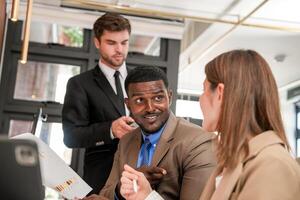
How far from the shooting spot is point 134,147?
1716mm

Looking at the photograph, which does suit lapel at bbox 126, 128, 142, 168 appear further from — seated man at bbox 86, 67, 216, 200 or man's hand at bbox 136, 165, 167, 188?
man's hand at bbox 136, 165, 167, 188

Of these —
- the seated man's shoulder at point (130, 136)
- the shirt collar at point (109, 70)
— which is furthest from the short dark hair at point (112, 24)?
the seated man's shoulder at point (130, 136)

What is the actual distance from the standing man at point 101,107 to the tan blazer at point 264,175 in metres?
0.84

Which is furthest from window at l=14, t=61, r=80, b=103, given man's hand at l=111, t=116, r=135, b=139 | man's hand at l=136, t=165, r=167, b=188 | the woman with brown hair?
the woman with brown hair

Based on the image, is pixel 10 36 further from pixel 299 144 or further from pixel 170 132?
pixel 299 144

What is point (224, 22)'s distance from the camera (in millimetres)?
4285

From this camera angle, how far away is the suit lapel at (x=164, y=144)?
5.08ft

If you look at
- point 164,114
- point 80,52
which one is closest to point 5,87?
point 80,52

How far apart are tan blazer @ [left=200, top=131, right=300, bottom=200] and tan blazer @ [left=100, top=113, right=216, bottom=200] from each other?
0.40 metres

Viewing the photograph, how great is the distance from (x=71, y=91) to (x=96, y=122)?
0.19 metres

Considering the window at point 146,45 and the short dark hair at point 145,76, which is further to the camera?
the window at point 146,45

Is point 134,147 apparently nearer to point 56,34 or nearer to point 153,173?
point 153,173

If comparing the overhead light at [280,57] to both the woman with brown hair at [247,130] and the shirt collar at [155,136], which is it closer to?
the shirt collar at [155,136]

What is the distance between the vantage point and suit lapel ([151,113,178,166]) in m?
1.55
